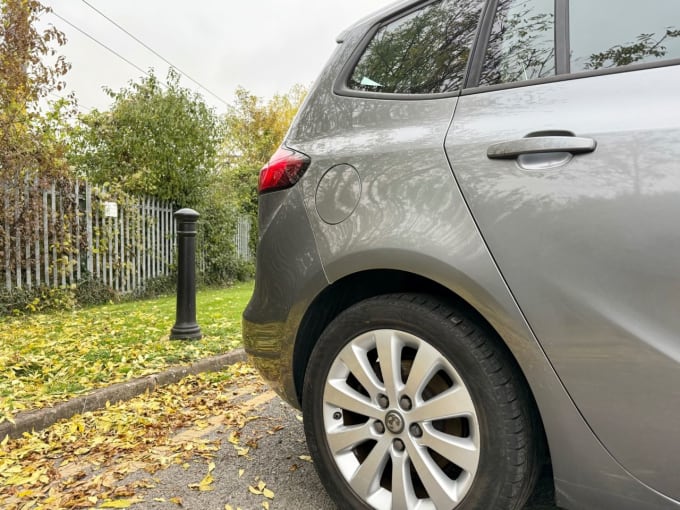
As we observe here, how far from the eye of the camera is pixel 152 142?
9.45 meters

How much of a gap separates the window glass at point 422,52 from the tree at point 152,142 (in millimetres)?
7871

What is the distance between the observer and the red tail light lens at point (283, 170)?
185 centimetres

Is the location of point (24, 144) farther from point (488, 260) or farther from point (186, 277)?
point (488, 260)

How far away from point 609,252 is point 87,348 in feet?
13.5

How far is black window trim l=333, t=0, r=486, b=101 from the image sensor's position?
1.61 meters

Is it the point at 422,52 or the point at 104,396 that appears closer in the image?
the point at 422,52

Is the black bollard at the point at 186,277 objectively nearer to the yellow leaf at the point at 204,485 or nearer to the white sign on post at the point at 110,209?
the yellow leaf at the point at 204,485

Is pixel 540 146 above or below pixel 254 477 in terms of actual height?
above

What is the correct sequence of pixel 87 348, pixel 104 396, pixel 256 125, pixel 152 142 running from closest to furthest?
pixel 104 396
pixel 87 348
pixel 152 142
pixel 256 125

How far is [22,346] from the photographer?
4.12 m

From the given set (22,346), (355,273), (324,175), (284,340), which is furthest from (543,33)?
(22,346)

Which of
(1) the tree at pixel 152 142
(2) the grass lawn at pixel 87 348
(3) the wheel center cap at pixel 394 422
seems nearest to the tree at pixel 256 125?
(1) the tree at pixel 152 142

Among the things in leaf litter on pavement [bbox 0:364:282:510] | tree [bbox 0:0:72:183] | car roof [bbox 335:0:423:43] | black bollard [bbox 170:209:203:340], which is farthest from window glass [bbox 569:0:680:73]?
tree [bbox 0:0:72:183]

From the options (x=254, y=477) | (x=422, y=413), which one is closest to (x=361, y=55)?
(x=422, y=413)
